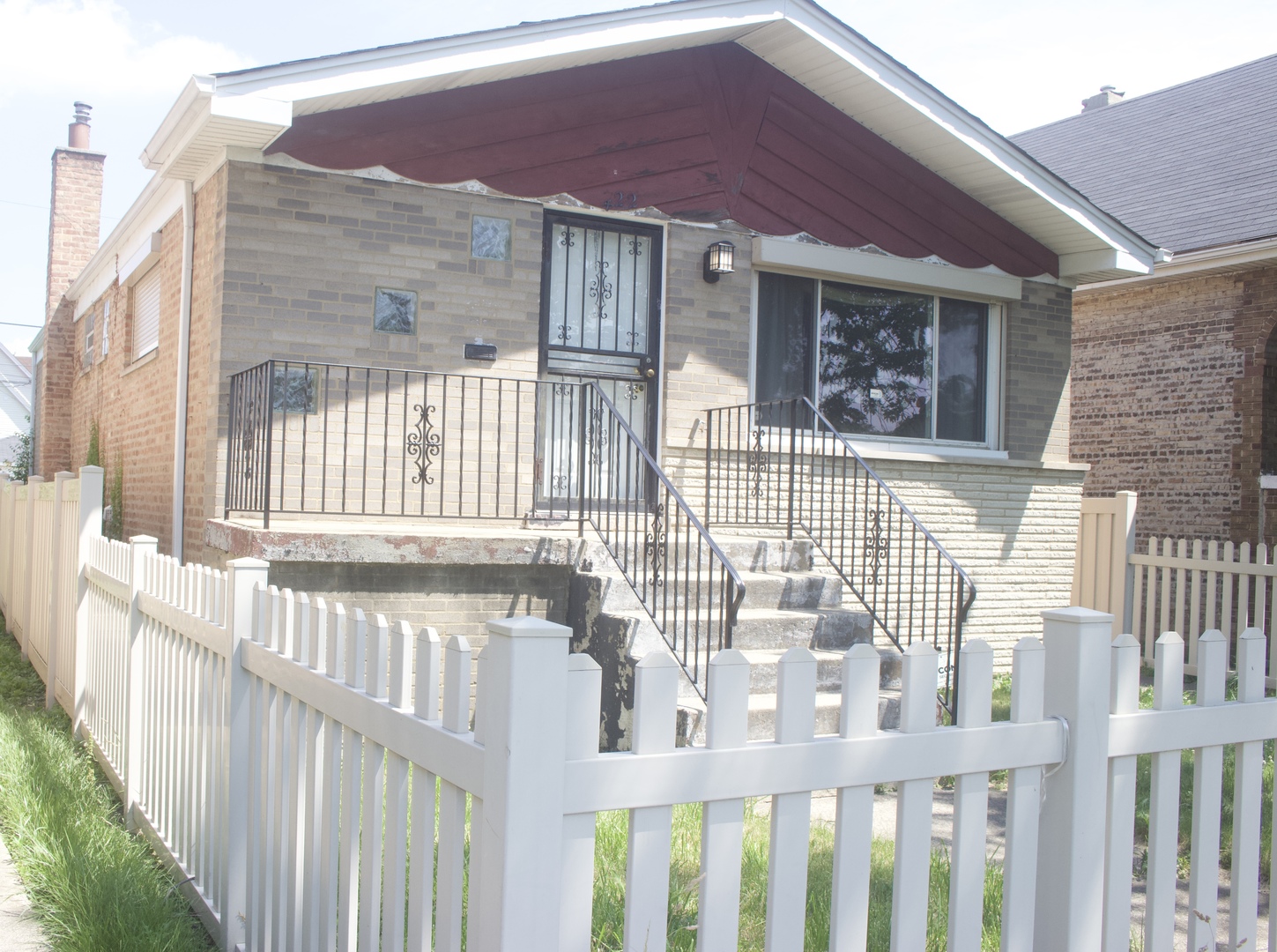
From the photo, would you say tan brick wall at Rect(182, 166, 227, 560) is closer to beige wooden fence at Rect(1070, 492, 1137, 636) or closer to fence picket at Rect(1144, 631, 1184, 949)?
fence picket at Rect(1144, 631, 1184, 949)

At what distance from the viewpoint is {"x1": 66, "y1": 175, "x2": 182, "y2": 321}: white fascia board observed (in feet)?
29.8

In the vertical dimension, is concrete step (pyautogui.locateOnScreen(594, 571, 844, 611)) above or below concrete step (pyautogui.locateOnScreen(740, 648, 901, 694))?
above

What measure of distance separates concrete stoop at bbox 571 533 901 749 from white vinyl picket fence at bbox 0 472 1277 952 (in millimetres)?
2944

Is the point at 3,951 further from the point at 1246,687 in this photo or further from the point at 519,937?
the point at 1246,687

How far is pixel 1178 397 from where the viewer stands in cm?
1251

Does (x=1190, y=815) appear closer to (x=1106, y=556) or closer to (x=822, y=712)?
(x=822, y=712)

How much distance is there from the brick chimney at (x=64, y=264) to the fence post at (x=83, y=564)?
11.6 m

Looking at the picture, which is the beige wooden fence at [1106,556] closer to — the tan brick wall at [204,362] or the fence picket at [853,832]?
the tan brick wall at [204,362]

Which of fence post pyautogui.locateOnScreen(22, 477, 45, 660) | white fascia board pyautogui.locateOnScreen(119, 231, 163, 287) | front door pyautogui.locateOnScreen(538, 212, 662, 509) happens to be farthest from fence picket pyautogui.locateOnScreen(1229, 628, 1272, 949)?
white fascia board pyautogui.locateOnScreen(119, 231, 163, 287)

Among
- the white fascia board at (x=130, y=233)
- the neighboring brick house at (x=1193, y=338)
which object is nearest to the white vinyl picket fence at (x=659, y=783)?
the white fascia board at (x=130, y=233)

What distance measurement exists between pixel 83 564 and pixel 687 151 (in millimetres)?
5382

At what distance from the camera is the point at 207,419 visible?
7.70m

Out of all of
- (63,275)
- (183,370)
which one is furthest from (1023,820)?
(63,275)

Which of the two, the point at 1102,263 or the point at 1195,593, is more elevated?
the point at 1102,263
